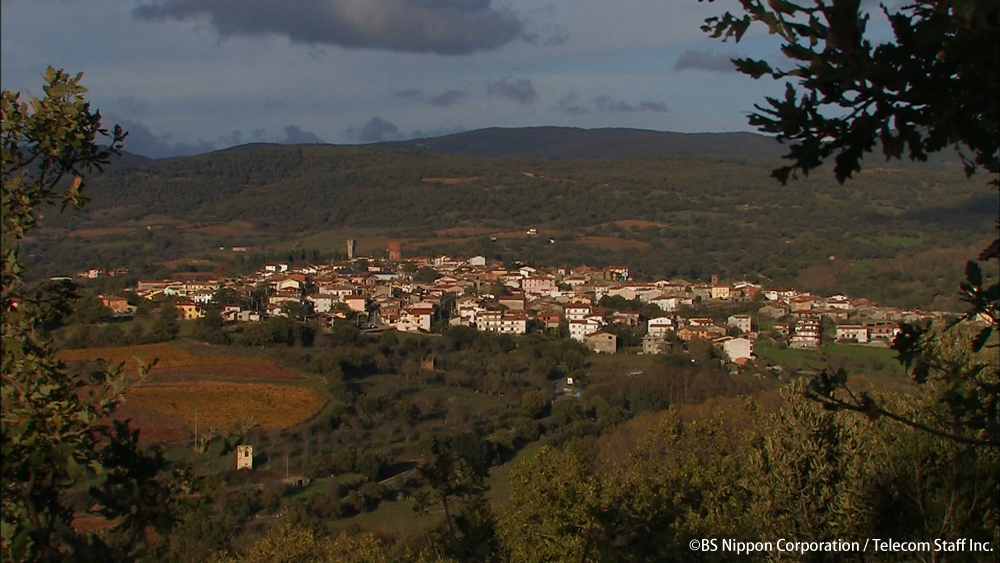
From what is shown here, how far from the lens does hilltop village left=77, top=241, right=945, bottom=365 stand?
36.5 metres

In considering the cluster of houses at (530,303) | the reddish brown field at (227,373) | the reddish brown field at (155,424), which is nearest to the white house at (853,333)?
the cluster of houses at (530,303)

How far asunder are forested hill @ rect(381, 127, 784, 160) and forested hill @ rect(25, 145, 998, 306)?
27.8 metres

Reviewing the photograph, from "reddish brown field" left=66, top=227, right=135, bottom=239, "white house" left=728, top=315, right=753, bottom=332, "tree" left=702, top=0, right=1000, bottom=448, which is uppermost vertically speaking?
"tree" left=702, top=0, right=1000, bottom=448

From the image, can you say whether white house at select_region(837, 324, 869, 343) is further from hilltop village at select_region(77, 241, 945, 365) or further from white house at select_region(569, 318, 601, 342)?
white house at select_region(569, 318, 601, 342)

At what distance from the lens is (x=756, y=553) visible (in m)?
5.89

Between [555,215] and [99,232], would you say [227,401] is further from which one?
[555,215]

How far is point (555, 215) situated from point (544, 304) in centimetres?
2846

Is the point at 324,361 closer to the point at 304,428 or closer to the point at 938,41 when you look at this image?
the point at 304,428

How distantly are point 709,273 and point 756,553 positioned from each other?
5199 centimetres

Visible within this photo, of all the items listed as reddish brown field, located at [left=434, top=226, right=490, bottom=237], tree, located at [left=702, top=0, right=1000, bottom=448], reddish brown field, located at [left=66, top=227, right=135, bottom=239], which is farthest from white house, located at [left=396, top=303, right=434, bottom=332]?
tree, located at [left=702, top=0, right=1000, bottom=448]

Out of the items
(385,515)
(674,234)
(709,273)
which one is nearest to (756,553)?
(385,515)

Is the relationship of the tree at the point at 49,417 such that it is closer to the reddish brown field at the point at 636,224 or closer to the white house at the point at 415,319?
the white house at the point at 415,319

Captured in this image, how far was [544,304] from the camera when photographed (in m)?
44.3

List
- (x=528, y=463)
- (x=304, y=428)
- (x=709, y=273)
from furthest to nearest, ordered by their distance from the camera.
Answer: (x=709, y=273)
(x=304, y=428)
(x=528, y=463)
